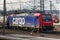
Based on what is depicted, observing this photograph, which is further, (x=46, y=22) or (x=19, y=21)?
(x=19, y=21)

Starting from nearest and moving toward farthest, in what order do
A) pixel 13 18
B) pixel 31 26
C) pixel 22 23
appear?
pixel 31 26, pixel 22 23, pixel 13 18

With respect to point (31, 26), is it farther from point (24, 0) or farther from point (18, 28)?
point (24, 0)

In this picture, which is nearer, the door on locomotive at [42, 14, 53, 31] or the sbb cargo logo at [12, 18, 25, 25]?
the door on locomotive at [42, 14, 53, 31]

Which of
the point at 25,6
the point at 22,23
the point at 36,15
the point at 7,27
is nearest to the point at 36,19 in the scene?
the point at 36,15

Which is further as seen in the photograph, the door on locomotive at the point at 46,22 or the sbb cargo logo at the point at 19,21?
the sbb cargo logo at the point at 19,21

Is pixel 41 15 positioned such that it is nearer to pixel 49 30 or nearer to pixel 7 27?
pixel 49 30

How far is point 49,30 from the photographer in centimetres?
4022

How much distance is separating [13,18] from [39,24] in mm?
10590

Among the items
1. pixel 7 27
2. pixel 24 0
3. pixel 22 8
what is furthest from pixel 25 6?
pixel 7 27

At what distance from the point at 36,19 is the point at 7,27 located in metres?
14.2

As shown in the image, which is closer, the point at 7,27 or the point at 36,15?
the point at 36,15

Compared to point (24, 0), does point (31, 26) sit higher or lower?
lower

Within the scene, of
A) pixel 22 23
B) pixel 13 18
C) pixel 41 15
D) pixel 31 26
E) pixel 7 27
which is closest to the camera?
pixel 41 15

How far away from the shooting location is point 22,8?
68.1 meters
